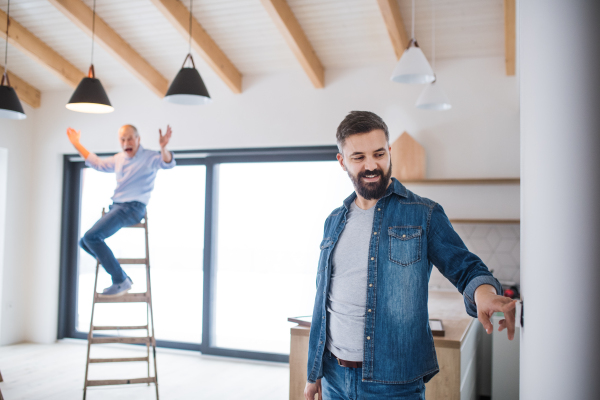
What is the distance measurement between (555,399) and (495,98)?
3.87 metres

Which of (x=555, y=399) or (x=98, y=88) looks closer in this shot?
(x=555, y=399)

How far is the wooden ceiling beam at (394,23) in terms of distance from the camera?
370 cm

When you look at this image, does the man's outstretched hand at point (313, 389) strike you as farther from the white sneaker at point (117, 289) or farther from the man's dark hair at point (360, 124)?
the white sneaker at point (117, 289)

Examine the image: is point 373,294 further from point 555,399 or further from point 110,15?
point 110,15

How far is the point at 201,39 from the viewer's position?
4.42 metres

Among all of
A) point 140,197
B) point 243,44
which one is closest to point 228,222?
point 140,197

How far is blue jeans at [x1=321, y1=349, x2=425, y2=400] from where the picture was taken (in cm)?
137

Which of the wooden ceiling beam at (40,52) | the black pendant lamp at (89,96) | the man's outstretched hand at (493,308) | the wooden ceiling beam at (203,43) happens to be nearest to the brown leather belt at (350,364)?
the man's outstretched hand at (493,308)

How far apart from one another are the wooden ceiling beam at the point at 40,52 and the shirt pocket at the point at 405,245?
15.2 ft

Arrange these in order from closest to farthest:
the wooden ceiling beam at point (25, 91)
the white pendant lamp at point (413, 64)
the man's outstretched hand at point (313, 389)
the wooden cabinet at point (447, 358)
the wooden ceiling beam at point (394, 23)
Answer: the man's outstretched hand at point (313, 389) < the wooden cabinet at point (447, 358) < the white pendant lamp at point (413, 64) < the wooden ceiling beam at point (394, 23) < the wooden ceiling beam at point (25, 91)

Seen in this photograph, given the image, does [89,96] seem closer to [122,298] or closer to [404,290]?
[122,298]

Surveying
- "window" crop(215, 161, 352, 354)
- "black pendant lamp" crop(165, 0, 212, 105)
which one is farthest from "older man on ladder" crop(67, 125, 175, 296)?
"window" crop(215, 161, 352, 354)

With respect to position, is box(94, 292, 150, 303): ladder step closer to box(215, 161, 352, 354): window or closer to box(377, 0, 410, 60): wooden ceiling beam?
box(215, 161, 352, 354): window

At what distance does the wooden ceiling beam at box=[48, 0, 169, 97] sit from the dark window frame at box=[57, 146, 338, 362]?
81cm
